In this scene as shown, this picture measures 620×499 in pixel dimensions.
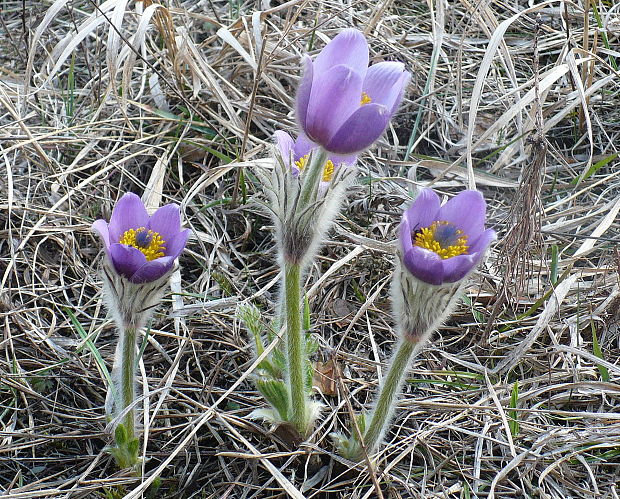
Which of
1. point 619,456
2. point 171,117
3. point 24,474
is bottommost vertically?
point 619,456

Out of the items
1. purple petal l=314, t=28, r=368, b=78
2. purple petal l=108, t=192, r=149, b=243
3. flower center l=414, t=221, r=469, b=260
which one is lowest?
flower center l=414, t=221, r=469, b=260

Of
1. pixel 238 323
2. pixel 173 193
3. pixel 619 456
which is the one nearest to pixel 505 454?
pixel 619 456

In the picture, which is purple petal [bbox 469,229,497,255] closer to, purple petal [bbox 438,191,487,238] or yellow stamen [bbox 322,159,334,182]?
purple petal [bbox 438,191,487,238]

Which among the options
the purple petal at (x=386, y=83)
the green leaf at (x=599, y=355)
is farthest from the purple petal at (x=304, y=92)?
the green leaf at (x=599, y=355)

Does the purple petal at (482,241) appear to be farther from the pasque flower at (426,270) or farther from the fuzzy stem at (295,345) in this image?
the fuzzy stem at (295,345)

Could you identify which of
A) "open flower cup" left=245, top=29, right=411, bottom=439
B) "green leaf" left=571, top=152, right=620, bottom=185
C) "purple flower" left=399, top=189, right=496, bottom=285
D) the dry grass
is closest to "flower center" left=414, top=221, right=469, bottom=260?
"purple flower" left=399, top=189, right=496, bottom=285

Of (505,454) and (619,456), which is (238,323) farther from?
(619,456)
